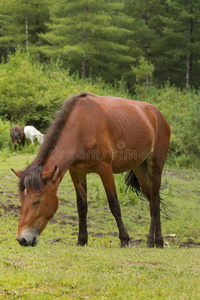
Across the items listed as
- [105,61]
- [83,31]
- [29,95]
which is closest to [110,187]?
[29,95]

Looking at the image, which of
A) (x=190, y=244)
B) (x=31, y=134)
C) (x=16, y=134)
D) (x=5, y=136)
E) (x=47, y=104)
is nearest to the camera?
(x=190, y=244)

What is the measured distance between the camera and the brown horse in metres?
4.44

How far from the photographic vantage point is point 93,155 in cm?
517

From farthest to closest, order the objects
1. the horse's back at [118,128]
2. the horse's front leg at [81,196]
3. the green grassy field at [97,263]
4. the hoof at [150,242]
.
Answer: the hoof at [150,242]
the horse's front leg at [81,196]
the horse's back at [118,128]
the green grassy field at [97,263]

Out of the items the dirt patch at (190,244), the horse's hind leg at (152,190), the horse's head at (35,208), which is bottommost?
the dirt patch at (190,244)

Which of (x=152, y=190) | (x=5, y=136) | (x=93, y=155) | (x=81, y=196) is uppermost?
(x=93, y=155)

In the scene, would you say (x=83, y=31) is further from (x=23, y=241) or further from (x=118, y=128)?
(x=23, y=241)

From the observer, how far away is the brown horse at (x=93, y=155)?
4.44 metres

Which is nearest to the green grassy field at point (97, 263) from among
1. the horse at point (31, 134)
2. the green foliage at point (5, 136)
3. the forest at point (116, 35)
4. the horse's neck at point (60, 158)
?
the horse's neck at point (60, 158)

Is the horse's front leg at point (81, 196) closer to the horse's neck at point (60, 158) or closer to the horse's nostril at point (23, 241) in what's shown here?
the horse's neck at point (60, 158)

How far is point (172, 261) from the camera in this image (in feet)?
14.5

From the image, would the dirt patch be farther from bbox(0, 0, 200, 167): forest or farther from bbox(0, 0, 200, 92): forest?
bbox(0, 0, 200, 92): forest

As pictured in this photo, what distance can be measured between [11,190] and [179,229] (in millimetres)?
3873

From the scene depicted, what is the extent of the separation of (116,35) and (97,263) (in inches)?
1005
